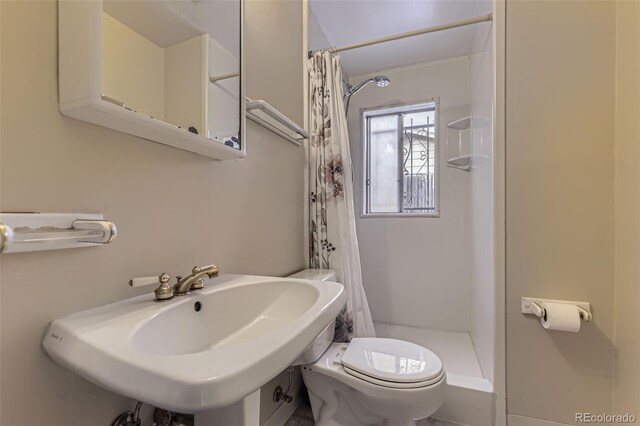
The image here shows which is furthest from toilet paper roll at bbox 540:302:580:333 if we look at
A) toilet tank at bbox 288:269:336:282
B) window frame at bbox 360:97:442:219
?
window frame at bbox 360:97:442:219

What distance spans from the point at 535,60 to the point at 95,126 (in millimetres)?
1721

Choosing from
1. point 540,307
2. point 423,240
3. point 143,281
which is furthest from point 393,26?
point 143,281

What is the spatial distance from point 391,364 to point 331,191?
2.97ft

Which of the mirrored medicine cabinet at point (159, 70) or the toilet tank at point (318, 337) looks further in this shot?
the toilet tank at point (318, 337)

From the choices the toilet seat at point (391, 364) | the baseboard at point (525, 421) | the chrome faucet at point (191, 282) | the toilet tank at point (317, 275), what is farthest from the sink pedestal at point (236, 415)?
the baseboard at point (525, 421)

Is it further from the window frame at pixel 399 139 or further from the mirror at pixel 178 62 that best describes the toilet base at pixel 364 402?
the window frame at pixel 399 139

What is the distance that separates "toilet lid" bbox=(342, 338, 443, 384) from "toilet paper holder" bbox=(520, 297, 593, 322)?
0.48 meters

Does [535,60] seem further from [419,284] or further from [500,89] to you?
[419,284]

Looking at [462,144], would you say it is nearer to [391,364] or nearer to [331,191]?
[331,191]

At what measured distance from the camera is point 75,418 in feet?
1.84

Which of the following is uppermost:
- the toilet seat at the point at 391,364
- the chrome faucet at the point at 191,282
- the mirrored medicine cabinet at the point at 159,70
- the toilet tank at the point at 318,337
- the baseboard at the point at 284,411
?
the mirrored medicine cabinet at the point at 159,70

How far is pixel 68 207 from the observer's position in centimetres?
56

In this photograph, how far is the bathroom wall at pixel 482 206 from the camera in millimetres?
1405

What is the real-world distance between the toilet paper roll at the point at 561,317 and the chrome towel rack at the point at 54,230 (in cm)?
156
